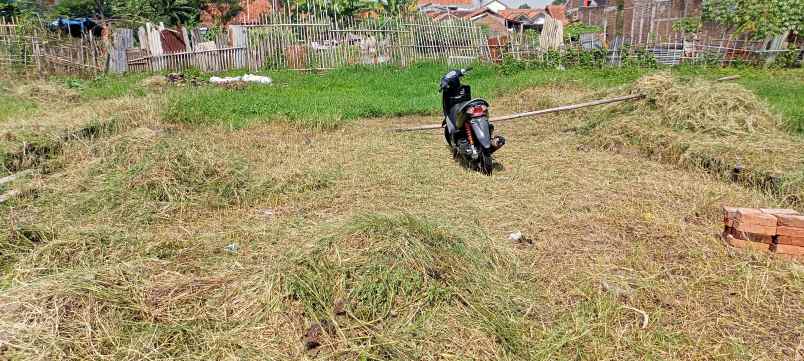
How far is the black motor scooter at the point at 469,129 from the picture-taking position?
5109 mm

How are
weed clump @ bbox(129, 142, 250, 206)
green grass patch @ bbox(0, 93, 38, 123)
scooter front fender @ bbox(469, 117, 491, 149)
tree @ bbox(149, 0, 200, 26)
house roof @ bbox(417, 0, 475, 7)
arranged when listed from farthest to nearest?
house roof @ bbox(417, 0, 475, 7) < tree @ bbox(149, 0, 200, 26) < green grass patch @ bbox(0, 93, 38, 123) < scooter front fender @ bbox(469, 117, 491, 149) < weed clump @ bbox(129, 142, 250, 206)

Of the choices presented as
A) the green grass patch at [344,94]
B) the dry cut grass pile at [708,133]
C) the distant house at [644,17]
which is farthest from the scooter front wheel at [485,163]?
the distant house at [644,17]

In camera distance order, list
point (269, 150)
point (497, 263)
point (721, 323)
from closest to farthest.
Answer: point (721, 323) → point (497, 263) → point (269, 150)

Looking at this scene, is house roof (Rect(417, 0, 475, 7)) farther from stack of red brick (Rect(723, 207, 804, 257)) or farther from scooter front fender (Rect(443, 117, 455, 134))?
stack of red brick (Rect(723, 207, 804, 257))

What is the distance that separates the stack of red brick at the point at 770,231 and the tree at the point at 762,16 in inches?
540

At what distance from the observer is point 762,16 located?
14.3 meters

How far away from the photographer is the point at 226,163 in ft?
15.3

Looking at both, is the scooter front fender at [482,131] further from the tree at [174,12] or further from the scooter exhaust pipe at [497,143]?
the tree at [174,12]

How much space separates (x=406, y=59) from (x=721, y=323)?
41.5ft

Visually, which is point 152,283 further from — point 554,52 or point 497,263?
point 554,52

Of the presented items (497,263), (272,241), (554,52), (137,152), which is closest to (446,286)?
(497,263)

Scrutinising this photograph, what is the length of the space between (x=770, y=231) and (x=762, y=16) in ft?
48.4

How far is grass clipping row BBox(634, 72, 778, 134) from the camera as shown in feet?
18.9

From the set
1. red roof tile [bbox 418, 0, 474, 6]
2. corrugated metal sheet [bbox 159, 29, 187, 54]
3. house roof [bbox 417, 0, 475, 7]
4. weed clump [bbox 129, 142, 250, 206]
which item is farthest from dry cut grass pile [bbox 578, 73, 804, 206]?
red roof tile [bbox 418, 0, 474, 6]
